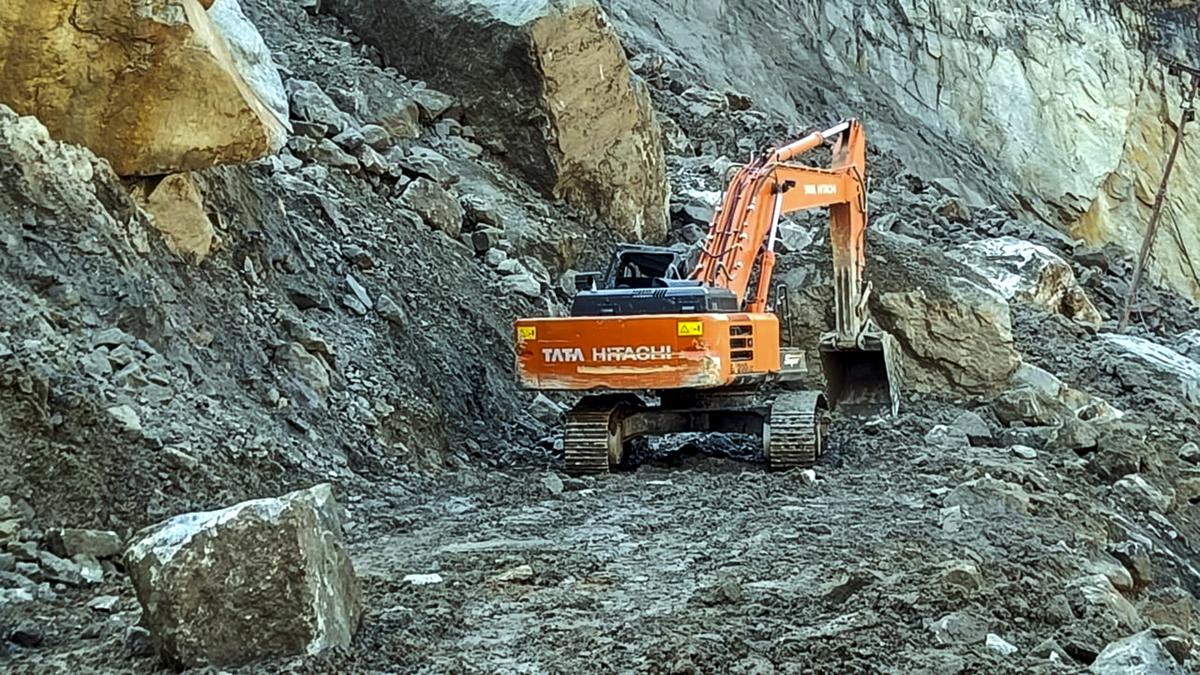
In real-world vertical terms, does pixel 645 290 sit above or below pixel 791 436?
above

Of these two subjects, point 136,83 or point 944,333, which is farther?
point 944,333

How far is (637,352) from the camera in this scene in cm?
831

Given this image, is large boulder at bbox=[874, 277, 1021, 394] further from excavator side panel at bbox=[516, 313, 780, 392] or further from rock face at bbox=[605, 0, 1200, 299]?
rock face at bbox=[605, 0, 1200, 299]

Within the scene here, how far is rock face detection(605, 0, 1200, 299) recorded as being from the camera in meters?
21.8

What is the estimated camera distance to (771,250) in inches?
382

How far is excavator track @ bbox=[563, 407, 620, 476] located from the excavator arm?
4.49 feet

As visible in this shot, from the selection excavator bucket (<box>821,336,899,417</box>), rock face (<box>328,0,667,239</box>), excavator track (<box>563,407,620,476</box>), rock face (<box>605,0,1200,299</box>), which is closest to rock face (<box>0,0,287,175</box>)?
excavator track (<box>563,407,620,476</box>)

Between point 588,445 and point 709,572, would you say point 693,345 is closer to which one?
point 588,445

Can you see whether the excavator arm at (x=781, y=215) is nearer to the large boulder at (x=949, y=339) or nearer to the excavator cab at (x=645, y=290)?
the excavator cab at (x=645, y=290)

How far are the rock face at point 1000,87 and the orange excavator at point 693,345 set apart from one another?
11480mm

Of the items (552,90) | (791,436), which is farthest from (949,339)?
(552,90)

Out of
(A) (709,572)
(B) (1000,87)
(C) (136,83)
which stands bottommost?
(A) (709,572)

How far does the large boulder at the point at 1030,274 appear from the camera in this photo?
15.8m

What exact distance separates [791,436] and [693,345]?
1078 mm
